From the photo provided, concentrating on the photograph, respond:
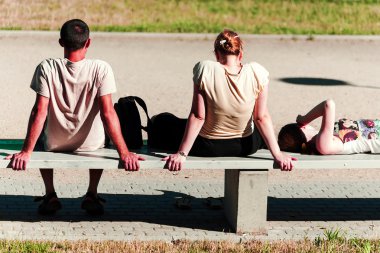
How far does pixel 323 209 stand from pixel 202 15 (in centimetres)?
1195

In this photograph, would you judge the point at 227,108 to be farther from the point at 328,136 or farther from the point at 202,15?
the point at 202,15

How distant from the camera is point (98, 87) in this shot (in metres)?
6.57

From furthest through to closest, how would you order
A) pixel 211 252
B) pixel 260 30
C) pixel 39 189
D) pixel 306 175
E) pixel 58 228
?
pixel 260 30 → pixel 306 175 → pixel 39 189 → pixel 58 228 → pixel 211 252

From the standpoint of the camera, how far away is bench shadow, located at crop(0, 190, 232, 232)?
7.02 metres

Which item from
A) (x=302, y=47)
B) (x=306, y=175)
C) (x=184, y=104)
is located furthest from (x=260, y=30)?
(x=306, y=175)

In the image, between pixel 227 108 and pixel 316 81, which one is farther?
pixel 316 81

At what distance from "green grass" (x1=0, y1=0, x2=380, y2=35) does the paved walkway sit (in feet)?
30.3

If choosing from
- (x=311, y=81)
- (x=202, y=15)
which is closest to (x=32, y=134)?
(x=311, y=81)

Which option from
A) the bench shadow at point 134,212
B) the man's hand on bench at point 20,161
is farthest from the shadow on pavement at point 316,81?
the man's hand on bench at point 20,161

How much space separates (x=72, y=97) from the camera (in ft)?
21.8

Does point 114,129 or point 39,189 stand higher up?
point 114,129

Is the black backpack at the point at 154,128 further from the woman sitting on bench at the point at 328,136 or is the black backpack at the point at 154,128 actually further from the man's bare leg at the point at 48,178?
the woman sitting on bench at the point at 328,136

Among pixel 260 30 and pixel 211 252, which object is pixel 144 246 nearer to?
pixel 211 252

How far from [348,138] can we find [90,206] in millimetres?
1811
